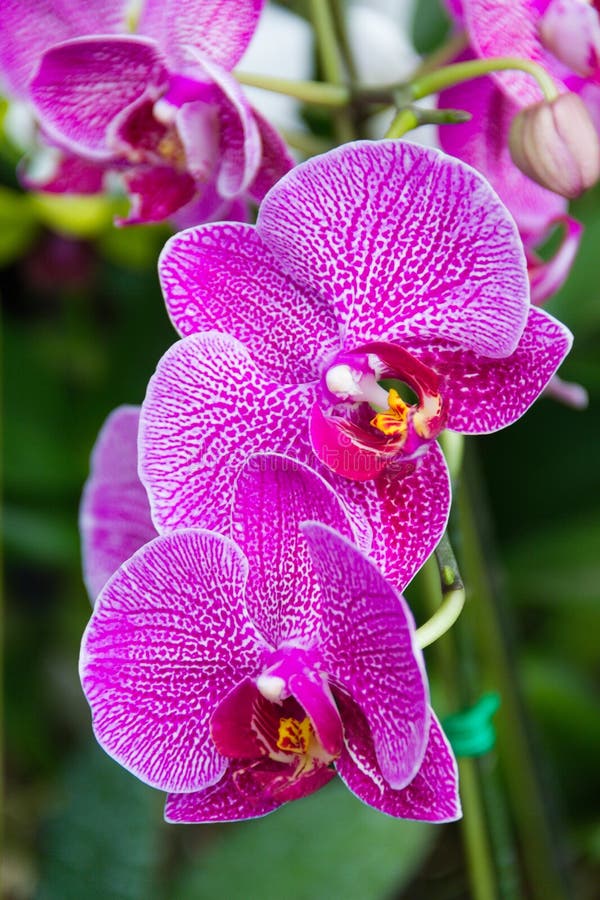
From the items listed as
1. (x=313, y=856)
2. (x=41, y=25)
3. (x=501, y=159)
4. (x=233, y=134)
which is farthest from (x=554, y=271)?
(x=313, y=856)

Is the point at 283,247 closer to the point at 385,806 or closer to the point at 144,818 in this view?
the point at 385,806

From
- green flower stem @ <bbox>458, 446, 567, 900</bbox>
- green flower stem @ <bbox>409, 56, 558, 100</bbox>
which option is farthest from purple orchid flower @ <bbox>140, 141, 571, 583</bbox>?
green flower stem @ <bbox>458, 446, 567, 900</bbox>

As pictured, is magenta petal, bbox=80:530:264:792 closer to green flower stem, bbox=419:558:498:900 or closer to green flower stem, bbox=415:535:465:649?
green flower stem, bbox=415:535:465:649

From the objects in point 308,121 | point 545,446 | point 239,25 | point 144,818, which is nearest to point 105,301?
point 308,121

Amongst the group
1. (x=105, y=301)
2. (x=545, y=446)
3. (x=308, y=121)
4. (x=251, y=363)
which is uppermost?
(x=251, y=363)

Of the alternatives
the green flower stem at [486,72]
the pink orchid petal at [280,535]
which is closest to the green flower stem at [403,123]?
the green flower stem at [486,72]

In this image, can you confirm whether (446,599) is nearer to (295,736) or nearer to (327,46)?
(295,736)

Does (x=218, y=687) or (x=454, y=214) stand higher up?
(x=454, y=214)
